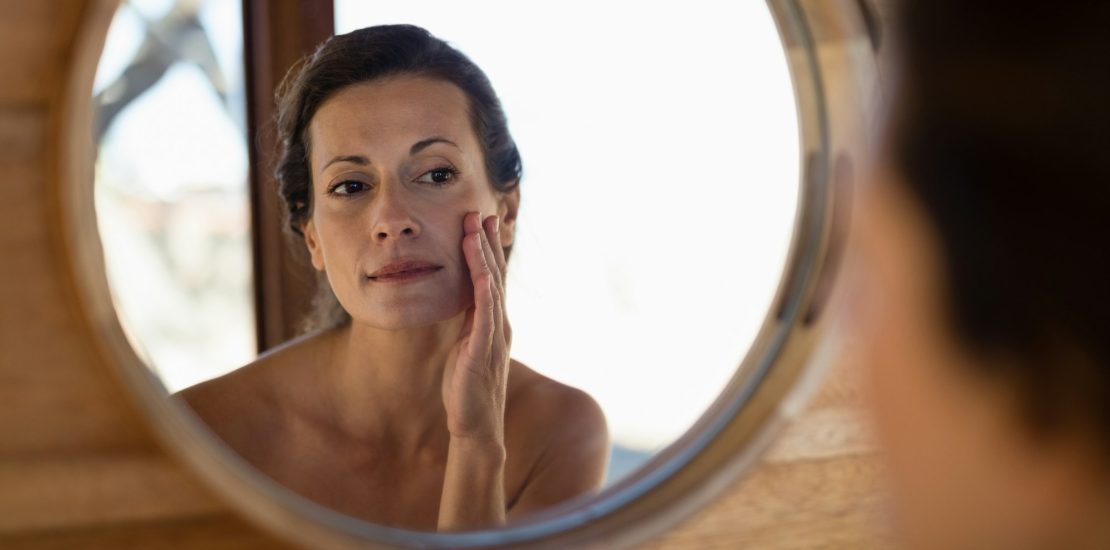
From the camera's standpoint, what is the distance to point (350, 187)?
788mm

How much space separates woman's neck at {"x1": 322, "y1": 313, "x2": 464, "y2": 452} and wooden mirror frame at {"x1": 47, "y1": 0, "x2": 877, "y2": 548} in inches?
14.4

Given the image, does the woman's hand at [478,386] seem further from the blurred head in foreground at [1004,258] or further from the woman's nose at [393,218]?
the blurred head in foreground at [1004,258]

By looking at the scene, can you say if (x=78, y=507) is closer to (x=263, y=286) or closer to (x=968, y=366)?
(x=968, y=366)

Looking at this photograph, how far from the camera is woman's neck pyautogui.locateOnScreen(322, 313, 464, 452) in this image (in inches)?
32.8

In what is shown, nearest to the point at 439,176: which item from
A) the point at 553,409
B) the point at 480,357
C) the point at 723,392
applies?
the point at 480,357

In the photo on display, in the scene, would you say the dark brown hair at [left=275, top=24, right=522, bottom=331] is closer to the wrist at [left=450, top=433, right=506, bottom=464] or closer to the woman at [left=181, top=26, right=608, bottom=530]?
the woman at [left=181, top=26, right=608, bottom=530]

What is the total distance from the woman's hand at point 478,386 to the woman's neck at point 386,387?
0.12 feet

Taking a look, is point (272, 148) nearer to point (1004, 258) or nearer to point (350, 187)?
point (350, 187)

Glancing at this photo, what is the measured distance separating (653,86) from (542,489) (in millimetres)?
534

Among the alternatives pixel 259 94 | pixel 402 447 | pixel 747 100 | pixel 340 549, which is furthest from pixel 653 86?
pixel 340 549

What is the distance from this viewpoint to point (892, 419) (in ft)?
0.81

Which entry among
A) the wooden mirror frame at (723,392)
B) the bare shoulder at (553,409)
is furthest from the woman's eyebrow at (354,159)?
the wooden mirror frame at (723,392)

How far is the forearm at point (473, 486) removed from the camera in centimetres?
70

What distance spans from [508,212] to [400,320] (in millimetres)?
138
